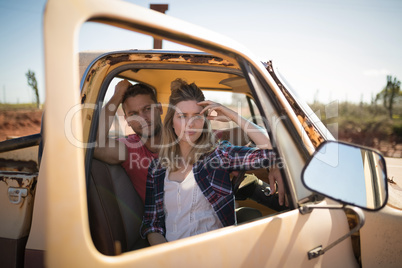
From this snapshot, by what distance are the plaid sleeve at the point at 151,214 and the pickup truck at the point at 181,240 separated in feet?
0.53

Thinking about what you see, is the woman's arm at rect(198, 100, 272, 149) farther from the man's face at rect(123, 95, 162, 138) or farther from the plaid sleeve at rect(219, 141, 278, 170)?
the man's face at rect(123, 95, 162, 138)

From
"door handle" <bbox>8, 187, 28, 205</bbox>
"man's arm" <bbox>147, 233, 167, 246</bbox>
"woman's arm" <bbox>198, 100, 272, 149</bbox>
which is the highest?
"woman's arm" <bbox>198, 100, 272, 149</bbox>

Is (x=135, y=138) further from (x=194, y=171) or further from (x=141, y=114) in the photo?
(x=194, y=171)

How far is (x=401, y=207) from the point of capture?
1.32 metres

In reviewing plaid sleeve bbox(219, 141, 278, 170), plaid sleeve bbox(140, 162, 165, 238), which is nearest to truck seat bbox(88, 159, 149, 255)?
plaid sleeve bbox(140, 162, 165, 238)

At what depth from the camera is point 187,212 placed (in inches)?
59.1

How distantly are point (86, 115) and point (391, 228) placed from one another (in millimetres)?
1777

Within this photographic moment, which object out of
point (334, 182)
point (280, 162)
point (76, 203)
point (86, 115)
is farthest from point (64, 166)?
point (334, 182)

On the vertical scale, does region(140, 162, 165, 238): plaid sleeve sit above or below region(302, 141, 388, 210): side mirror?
below

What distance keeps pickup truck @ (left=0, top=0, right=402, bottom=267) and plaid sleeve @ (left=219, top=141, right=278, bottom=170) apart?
13 centimetres

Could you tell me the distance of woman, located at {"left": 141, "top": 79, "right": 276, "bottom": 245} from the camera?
4.82 ft

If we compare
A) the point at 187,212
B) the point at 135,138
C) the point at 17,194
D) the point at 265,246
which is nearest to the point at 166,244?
the point at 265,246

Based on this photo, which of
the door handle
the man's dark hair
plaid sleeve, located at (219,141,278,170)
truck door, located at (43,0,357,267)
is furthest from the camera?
the man's dark hair

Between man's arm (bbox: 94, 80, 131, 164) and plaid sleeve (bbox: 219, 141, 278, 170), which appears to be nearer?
plaid sleeve (bbox: 219, 141, 278, 170)
